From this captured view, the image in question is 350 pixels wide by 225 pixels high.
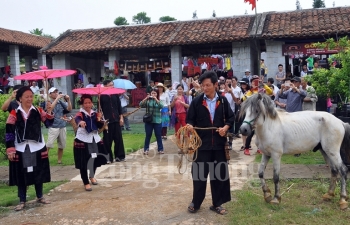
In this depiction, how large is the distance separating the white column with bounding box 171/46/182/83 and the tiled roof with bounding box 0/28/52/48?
26.6ft

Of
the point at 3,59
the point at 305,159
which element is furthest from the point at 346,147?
the point at 3,59

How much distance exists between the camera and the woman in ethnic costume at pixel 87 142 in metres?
6.22

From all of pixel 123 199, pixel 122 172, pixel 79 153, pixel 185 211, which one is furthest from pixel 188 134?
pixel 122 172

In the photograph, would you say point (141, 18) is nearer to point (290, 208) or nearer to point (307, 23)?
point (307, 23)

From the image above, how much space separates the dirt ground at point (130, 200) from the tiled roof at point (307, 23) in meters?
8.41

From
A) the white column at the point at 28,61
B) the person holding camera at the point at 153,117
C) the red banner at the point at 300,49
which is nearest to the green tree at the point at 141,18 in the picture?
the white column at the point at 28,61

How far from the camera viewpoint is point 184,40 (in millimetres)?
16312

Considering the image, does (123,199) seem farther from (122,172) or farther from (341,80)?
(341,80)

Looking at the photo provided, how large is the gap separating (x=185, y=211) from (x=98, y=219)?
3.80 feet

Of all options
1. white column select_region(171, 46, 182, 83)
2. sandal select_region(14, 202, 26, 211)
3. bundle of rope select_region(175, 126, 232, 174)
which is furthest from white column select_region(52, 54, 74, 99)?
bundle of rope select_region(175, 126, 232, 174)

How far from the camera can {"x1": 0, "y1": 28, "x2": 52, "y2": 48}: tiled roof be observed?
1862 cm

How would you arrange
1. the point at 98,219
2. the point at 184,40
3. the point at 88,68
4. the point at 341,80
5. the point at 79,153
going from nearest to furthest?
the point at 98,219
the point at 79,153
the point at 341,80
the point at 184,40
the point at 88,68

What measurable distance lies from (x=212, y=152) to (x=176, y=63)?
12.5 meters

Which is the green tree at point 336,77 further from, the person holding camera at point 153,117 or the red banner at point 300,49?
the red banner at point 300,49
